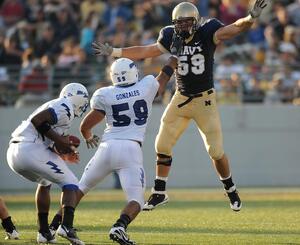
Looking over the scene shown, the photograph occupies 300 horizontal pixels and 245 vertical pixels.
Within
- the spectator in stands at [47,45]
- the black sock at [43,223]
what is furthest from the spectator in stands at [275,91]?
the black sock at [43,223]

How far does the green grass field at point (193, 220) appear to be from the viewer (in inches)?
374

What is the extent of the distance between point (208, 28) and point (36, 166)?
113 inches

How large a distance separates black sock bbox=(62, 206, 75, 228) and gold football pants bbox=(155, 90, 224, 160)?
2.43 meters

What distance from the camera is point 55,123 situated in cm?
A: 905

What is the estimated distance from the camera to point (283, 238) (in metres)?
9.42

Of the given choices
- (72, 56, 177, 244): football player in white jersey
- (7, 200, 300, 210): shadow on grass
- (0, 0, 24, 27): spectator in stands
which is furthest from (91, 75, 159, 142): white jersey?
(0, 0, 24, 27): spectator in stands

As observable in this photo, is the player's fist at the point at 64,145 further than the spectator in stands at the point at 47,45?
No

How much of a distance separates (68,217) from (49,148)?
839 mm

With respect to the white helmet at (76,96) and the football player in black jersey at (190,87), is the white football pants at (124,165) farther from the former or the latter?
the football player in black jersey at (190,87)

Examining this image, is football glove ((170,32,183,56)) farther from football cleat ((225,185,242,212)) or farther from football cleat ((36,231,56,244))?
football cleat ((36,231,56,244))

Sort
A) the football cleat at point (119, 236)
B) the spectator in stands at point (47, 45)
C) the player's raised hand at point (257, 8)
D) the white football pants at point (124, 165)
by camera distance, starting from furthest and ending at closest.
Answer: the spectator in stands at point (47, 45) < the player's raised hand at point (257, 8) < the white football pants at point (124, 165) < the football cleat at point (119, 236)

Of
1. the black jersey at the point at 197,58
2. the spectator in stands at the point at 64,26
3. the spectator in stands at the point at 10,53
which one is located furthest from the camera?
the spectator in stands at the point at 64,26

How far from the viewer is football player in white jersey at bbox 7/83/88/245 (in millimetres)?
8984

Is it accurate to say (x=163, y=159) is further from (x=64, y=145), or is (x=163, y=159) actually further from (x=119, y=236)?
(x=119, y=236)
